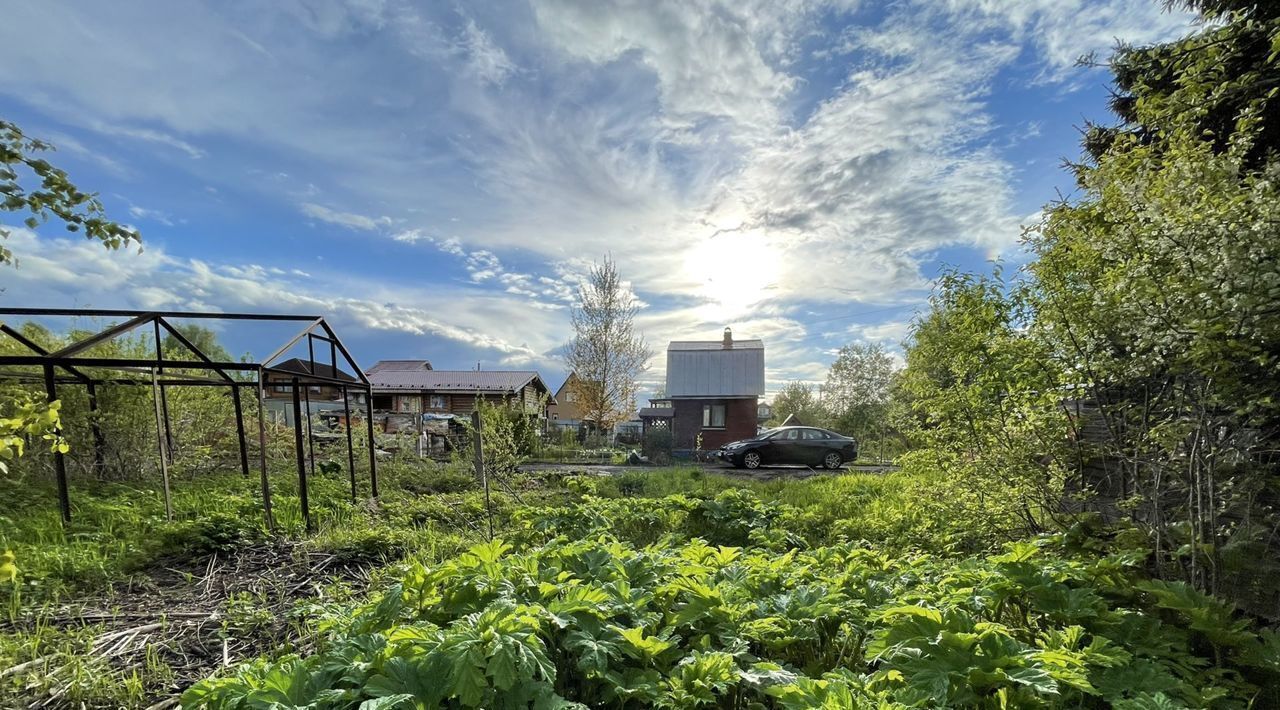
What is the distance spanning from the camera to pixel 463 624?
1794 millimetres

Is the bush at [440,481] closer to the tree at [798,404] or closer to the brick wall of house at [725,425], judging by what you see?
the brick wall of house at [725,425]

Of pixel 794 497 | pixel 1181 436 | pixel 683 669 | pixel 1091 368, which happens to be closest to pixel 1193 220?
pixel 1091 368

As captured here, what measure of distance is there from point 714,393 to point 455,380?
61.5ft

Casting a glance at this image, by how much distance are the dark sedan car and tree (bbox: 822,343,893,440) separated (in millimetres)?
8099

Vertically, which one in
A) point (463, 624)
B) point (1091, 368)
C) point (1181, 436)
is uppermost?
point (1091, 368)

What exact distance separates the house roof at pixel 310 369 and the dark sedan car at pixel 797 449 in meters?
11.6

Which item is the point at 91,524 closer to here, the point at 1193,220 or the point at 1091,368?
the point at 1091,368

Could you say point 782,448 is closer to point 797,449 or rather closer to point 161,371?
point 797,449

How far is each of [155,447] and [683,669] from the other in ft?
34.3

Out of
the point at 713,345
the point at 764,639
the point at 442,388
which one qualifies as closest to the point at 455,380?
the point at 442,388

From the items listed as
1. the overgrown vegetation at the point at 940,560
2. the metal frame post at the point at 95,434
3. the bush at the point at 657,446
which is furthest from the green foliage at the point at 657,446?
the metal frame post at the point at 95,434

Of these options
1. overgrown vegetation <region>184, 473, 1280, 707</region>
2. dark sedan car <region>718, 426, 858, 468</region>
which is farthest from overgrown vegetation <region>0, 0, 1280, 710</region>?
dark sedan car <region>718, 426, 858, 468</region>

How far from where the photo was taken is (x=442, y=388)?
31656 mm

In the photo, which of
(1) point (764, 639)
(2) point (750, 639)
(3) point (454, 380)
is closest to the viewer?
(1) point (764, 639)
